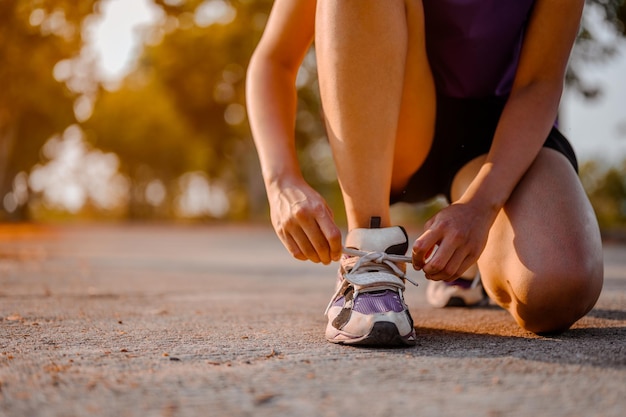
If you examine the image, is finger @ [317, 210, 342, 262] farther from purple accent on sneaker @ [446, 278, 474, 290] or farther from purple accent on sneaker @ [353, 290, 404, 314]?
purple accent on sneaker @ [446, 278, 474, 290]

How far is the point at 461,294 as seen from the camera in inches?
86.7

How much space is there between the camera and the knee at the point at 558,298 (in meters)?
1.53

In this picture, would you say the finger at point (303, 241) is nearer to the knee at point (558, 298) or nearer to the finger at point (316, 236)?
the finger at point (316, 236)

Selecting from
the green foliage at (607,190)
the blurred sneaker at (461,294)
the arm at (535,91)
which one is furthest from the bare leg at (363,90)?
the green foliage at (607,190)

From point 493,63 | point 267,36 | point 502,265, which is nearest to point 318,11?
point 267,36

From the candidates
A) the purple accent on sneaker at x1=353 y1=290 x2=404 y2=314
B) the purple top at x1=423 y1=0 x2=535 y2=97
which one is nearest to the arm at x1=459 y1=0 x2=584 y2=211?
Answer: the purple top at x1=423 y1=0 x2=535 y2=97

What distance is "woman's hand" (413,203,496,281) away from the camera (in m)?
1.41

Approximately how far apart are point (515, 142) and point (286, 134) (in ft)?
1.82

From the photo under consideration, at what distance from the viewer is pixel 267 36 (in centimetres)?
191

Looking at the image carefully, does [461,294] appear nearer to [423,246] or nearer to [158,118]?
[423,246]

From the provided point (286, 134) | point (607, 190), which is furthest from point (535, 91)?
point (607, 190)

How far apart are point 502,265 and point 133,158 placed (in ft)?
89.7

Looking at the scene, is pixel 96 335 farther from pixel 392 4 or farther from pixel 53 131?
pixel 53 131

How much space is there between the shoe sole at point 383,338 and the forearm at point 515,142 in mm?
346
